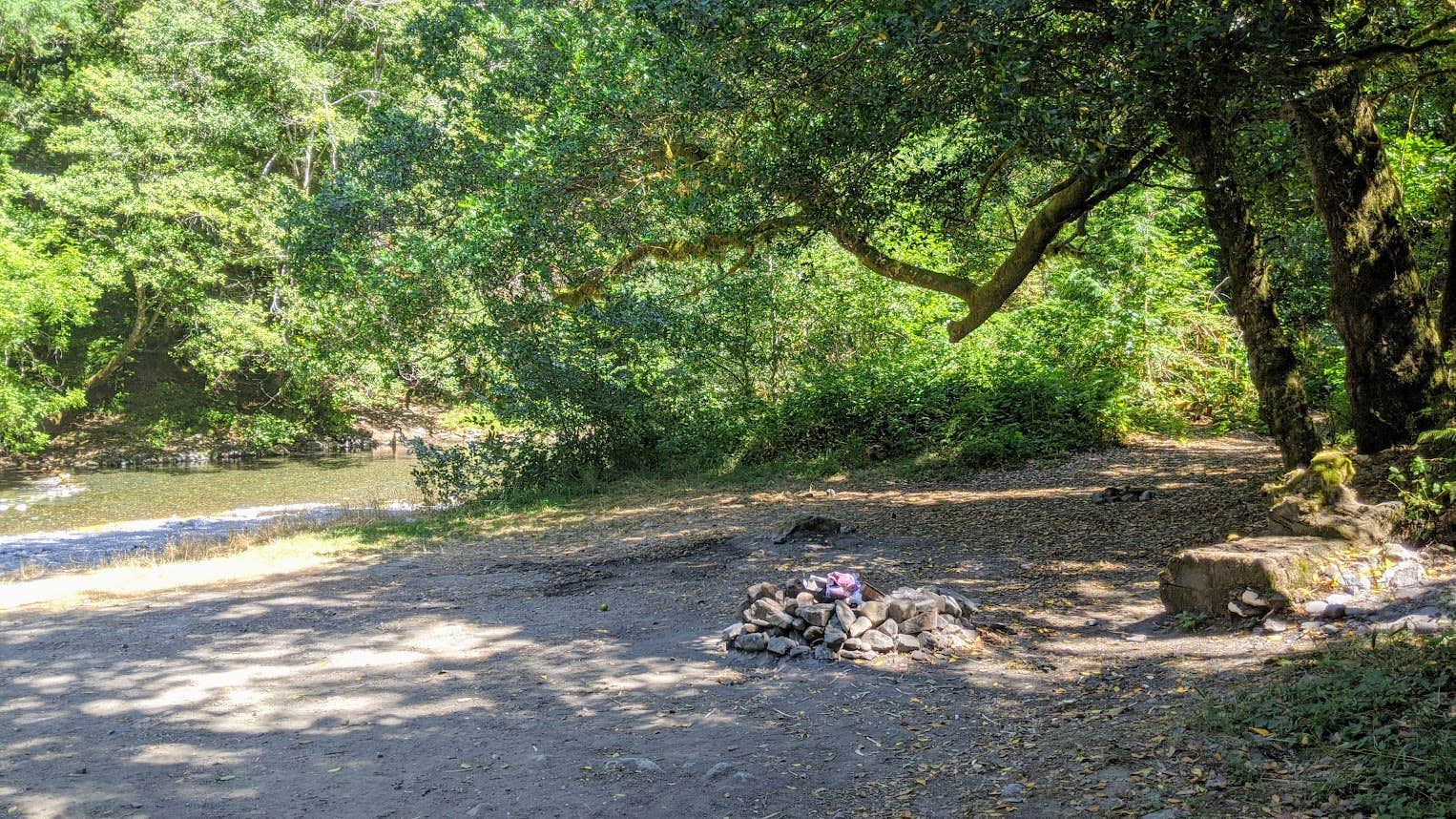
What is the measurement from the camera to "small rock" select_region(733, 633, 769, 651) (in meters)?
5.54

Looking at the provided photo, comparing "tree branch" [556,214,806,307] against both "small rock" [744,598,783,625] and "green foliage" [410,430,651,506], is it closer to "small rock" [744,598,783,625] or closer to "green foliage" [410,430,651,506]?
"green foliage" [410,430,651,506]

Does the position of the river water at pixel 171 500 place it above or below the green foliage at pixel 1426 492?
below

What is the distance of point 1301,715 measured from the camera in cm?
363

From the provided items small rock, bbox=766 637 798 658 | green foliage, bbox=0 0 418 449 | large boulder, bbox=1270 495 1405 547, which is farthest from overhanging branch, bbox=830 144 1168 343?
green foliage, bbox=0 0 418 449

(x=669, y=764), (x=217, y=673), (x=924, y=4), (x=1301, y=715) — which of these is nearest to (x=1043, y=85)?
(x=924, y=4)

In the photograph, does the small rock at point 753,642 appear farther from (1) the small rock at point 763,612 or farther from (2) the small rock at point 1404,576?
(2) the small rock at point 1404,576

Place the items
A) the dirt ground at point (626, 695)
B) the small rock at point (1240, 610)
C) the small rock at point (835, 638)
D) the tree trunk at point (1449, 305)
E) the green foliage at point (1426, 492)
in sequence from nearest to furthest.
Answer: the dirt ground at point (626, 695)
the small rock at point (1240, 610)
the green foliage at point (1426, 492)
the small rock at point (835, 638)
the tree trunk at point (1449, 305)

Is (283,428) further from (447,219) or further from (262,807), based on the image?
(262,807)

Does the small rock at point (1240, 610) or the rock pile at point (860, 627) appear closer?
the small rock at point (1240, 610)

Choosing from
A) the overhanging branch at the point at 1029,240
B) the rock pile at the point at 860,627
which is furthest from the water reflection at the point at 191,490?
the rock pile at the point at 860,627

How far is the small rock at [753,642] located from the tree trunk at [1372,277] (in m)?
4.61

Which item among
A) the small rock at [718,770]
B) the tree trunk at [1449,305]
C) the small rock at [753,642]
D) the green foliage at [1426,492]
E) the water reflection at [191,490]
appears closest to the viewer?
the small rock at [718,770]

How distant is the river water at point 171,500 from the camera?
45.1 feet

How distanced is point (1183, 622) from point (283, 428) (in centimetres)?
2313
